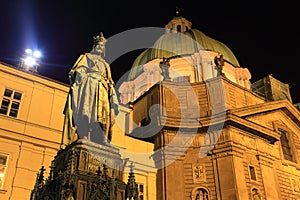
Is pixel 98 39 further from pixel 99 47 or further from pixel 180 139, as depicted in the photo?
pixel 180 139

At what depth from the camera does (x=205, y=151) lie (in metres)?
19.8

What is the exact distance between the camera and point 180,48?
100 feet

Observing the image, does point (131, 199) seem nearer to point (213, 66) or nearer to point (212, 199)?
point (212, 199)

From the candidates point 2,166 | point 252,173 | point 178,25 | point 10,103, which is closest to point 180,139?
point 252,173

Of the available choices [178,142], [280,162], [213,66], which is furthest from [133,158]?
[213,66]

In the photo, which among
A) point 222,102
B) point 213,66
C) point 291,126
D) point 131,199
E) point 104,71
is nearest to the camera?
point 131,199

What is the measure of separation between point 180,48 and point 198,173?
48.6ft

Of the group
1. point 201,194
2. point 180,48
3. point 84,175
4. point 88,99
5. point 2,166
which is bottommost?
point 84,175

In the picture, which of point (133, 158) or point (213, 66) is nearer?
point (133, 158)

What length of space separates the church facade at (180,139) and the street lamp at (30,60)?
15.1ft

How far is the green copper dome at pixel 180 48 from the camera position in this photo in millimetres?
30297

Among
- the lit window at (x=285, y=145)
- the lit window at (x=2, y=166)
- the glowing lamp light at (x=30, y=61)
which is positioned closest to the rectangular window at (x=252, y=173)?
the lit window at (x=285, y=145)

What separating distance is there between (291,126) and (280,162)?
177 inches

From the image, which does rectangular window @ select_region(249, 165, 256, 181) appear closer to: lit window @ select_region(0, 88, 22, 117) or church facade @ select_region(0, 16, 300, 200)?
church facade @ select_region(0, 16, 300, 200)
